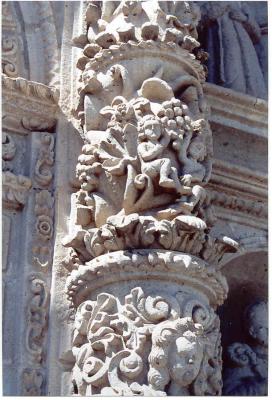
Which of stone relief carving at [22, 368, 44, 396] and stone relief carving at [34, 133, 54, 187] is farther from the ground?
stone relief carving at [34, 133, 54, 187]

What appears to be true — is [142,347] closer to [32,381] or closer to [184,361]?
[184,361]

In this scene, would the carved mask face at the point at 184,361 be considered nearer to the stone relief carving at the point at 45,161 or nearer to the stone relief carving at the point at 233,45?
the stone relief carving at the point at 45,161

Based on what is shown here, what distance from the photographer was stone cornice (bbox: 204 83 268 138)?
4.83 m

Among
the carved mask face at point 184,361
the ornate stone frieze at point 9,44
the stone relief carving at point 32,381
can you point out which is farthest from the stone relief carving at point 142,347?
the ornate stone frieze at point 9,44

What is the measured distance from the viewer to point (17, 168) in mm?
4402

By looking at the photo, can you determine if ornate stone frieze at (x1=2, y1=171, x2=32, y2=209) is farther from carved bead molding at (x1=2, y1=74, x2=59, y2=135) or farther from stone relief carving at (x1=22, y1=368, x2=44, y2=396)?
stone relief carving at (x1=22, y1=368, x2=44, y2=396)

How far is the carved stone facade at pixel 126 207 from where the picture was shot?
381 cm

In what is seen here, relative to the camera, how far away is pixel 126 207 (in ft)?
13.0

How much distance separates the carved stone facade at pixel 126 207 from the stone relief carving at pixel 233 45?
0.28m

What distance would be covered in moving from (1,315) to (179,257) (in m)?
0.64

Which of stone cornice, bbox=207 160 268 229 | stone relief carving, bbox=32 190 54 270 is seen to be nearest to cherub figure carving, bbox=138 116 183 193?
stone relief carving, bbox=32 190 54 270

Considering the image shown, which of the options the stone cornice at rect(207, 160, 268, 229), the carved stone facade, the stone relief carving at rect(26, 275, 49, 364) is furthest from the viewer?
the stone cornice at rect(207, 160, 268, 229)

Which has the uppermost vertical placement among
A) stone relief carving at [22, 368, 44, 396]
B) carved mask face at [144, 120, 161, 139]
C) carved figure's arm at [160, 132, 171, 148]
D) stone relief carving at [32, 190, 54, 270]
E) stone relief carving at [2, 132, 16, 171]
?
stone relief carving at [2, 132, 16, 171]

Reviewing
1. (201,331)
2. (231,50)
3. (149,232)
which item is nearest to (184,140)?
(149,232)
